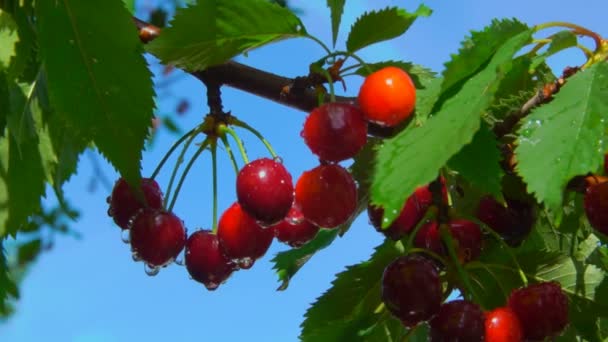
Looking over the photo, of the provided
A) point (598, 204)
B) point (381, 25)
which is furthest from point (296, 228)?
point (598, 204)

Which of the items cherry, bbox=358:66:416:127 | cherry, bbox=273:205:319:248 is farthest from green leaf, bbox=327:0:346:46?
cherry, bbox=273:205:319:248

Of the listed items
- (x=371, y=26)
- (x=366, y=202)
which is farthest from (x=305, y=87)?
(x=366, y=202)

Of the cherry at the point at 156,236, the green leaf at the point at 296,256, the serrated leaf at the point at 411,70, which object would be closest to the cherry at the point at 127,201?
the cherry at the point at 156,236

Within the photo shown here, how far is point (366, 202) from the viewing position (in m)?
1.86

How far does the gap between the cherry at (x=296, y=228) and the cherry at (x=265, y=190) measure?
0.21 feet

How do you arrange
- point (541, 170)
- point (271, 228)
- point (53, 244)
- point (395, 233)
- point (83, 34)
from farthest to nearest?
point (53, 244)
point (271, 228)
point (395, 233)
point (83, 34)
point (541, 170)

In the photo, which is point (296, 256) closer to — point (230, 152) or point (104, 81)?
point (230, 152)

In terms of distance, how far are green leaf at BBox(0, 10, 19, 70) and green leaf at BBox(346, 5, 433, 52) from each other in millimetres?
644

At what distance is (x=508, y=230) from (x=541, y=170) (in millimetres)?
644

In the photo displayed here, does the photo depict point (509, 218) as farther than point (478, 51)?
Yes

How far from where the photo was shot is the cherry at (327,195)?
153 centimetres

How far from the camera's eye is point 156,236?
174 centimetres

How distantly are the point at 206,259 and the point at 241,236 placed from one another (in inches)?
4.5

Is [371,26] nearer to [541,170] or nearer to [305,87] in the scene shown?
[305,87]
